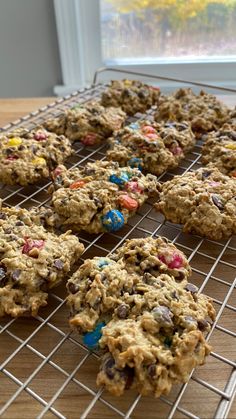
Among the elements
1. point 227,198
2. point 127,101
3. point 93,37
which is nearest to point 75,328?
point 227,198

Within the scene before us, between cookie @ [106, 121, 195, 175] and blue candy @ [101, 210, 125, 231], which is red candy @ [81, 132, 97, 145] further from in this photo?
blue candy @ [101, 210, 125, 231]

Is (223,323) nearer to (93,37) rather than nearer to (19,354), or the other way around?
A: (19,354)

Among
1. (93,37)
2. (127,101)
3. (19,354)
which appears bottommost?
(19,354)

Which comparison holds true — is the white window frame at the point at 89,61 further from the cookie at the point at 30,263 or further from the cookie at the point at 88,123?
the cookie at the point at 30,263

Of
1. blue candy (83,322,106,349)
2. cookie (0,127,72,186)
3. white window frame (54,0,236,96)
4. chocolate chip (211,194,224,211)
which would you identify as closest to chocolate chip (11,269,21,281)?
blue candy (83,322,106,349)

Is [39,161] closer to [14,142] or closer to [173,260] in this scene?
[14,142]
